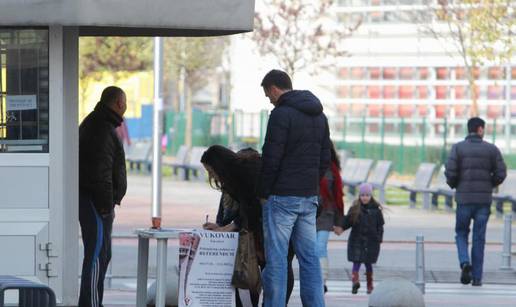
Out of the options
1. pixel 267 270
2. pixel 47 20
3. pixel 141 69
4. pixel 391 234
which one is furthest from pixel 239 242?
pixel 141 69

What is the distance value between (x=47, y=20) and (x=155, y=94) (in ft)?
48.4

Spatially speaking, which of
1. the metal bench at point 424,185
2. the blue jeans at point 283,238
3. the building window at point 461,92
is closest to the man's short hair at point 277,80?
the blue jeans at point 283,238

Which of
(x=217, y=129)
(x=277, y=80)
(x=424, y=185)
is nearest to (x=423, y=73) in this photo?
(x=217, y=129)

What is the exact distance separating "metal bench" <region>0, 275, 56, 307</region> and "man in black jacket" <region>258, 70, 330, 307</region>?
6.66 feet

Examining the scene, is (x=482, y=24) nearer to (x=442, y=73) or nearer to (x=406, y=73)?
(x=442, y=73)

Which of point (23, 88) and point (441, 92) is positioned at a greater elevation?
point (23, 88)

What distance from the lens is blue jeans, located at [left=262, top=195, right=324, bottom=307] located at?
1058 cm

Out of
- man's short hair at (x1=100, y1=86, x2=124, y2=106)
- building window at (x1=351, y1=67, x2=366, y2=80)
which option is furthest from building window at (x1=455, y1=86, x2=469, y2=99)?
man's short hair at (x1=100, y1=86, x2=124, y2=106)

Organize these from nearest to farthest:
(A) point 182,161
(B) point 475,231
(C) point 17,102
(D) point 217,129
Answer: (C) point 17,102, (B) point 475,231, (A) point 182,161, (D) point 217,129

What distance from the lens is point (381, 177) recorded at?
104 feet

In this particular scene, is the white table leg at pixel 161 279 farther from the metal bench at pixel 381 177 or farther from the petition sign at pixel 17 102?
the metal bench at pixel 381 177

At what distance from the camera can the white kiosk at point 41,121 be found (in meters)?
10.6

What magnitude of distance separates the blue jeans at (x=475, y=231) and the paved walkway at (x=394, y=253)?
30 centimetres

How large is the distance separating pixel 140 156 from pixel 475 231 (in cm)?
2744
